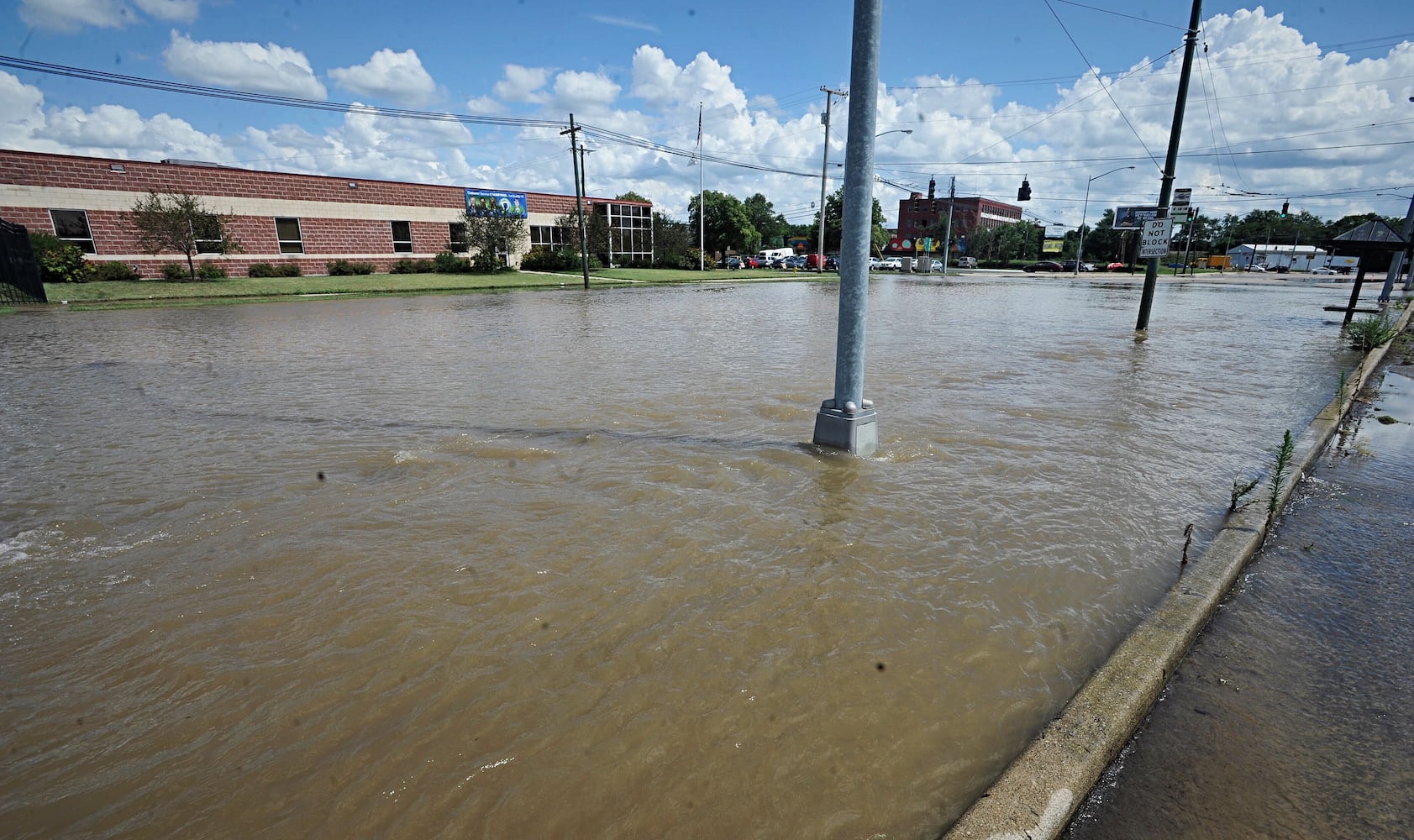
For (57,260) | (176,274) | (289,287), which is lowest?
(289,287)

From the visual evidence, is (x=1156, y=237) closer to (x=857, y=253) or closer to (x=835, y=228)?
(x=857, y=253)

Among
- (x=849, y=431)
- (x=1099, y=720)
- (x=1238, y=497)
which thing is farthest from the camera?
(x=849, y=431)

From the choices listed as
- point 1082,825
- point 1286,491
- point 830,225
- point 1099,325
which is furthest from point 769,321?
point 830,225

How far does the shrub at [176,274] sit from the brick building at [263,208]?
1.97 meters

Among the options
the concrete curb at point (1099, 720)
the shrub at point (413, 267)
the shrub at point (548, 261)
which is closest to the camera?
the concrete curb at point (1099, 720)

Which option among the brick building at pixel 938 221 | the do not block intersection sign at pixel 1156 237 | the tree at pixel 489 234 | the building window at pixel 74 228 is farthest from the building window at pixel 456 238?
the brick building at pixel 938 221

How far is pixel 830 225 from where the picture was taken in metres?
103

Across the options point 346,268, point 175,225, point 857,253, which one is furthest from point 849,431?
point 346,268

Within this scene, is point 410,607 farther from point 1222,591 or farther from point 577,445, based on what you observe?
point 1222,591

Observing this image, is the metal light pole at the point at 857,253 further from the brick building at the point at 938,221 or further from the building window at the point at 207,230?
the brick building at the point at 938,221

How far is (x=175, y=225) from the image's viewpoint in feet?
98.0

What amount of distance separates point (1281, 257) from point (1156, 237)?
374 ft

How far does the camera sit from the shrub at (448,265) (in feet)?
138

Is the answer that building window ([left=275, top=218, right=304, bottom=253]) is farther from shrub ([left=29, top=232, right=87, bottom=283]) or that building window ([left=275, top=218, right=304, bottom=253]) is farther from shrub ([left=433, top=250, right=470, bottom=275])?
shrub ([left=29, top=232, right=87, bottom=283])
